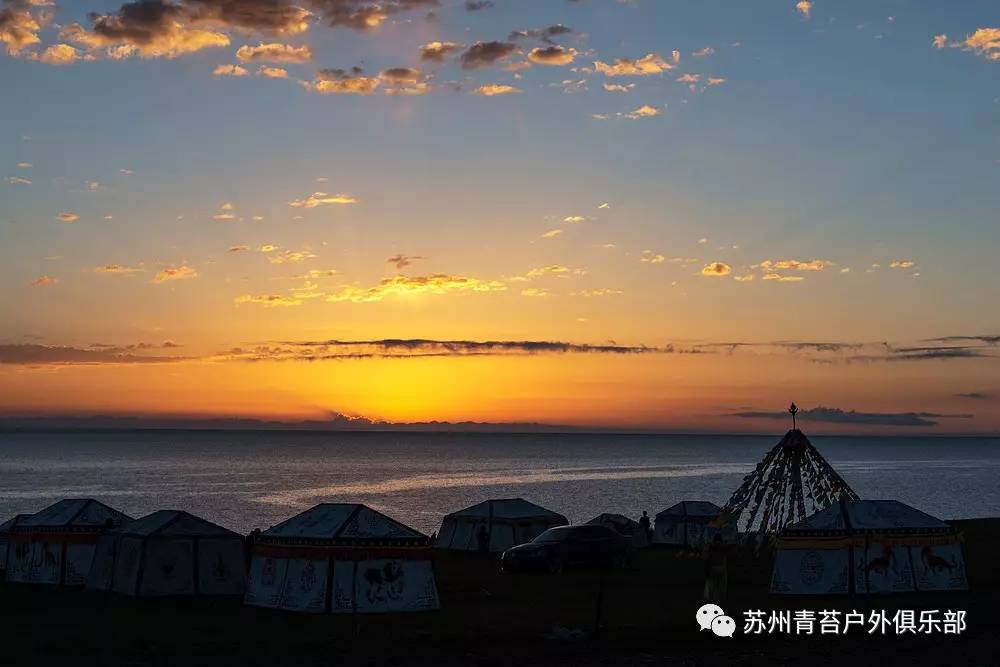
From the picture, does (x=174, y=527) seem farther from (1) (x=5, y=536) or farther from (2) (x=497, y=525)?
(2) (x=497, y=525)

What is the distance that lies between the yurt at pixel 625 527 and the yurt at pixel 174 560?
21.9 metres

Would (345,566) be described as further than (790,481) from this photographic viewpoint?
No

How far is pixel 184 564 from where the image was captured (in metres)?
32.8

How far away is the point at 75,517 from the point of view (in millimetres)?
37688

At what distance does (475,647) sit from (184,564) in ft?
40.3

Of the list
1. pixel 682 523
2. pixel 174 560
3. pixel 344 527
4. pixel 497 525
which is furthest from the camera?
pixel 682 523

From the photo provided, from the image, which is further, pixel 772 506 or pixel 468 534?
pixel 468 534

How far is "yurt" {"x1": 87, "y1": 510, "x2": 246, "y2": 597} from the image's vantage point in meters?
32.5

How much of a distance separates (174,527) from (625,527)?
81.2 feet

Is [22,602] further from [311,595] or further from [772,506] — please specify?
[772,506]

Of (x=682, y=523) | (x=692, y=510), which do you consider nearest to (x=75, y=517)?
(x=682, y=523)

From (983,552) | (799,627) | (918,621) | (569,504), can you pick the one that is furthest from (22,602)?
(569,504)

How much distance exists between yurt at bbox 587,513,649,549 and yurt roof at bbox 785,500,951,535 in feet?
59.2

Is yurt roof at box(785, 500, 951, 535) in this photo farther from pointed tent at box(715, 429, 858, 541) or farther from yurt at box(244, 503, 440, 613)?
yurt at box(244, 503, 440, 613)
